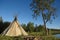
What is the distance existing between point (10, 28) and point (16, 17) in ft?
10.2

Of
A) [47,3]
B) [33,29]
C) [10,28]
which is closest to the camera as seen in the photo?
[10,28]

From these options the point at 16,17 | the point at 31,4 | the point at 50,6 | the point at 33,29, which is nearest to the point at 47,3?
the point at 50,6

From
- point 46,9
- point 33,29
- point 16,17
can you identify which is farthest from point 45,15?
point 33,29

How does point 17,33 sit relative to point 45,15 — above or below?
below

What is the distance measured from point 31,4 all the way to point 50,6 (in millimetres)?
5138

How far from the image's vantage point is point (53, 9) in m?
49.0

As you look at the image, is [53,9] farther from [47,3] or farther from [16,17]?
[16,17]

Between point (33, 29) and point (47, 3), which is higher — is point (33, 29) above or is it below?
below

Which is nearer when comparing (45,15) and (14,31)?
(14,31)

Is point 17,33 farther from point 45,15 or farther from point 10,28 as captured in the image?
point 45,15

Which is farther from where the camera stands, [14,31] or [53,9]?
[53,9]

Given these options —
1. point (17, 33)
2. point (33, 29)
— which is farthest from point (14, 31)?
point (33, 29)

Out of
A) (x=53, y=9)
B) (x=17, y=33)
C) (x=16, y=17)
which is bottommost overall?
(x=17, y=33)

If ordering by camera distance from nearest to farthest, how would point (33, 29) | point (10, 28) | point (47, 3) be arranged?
point (10, 28) < point (47, 3) < point (33, 29)
